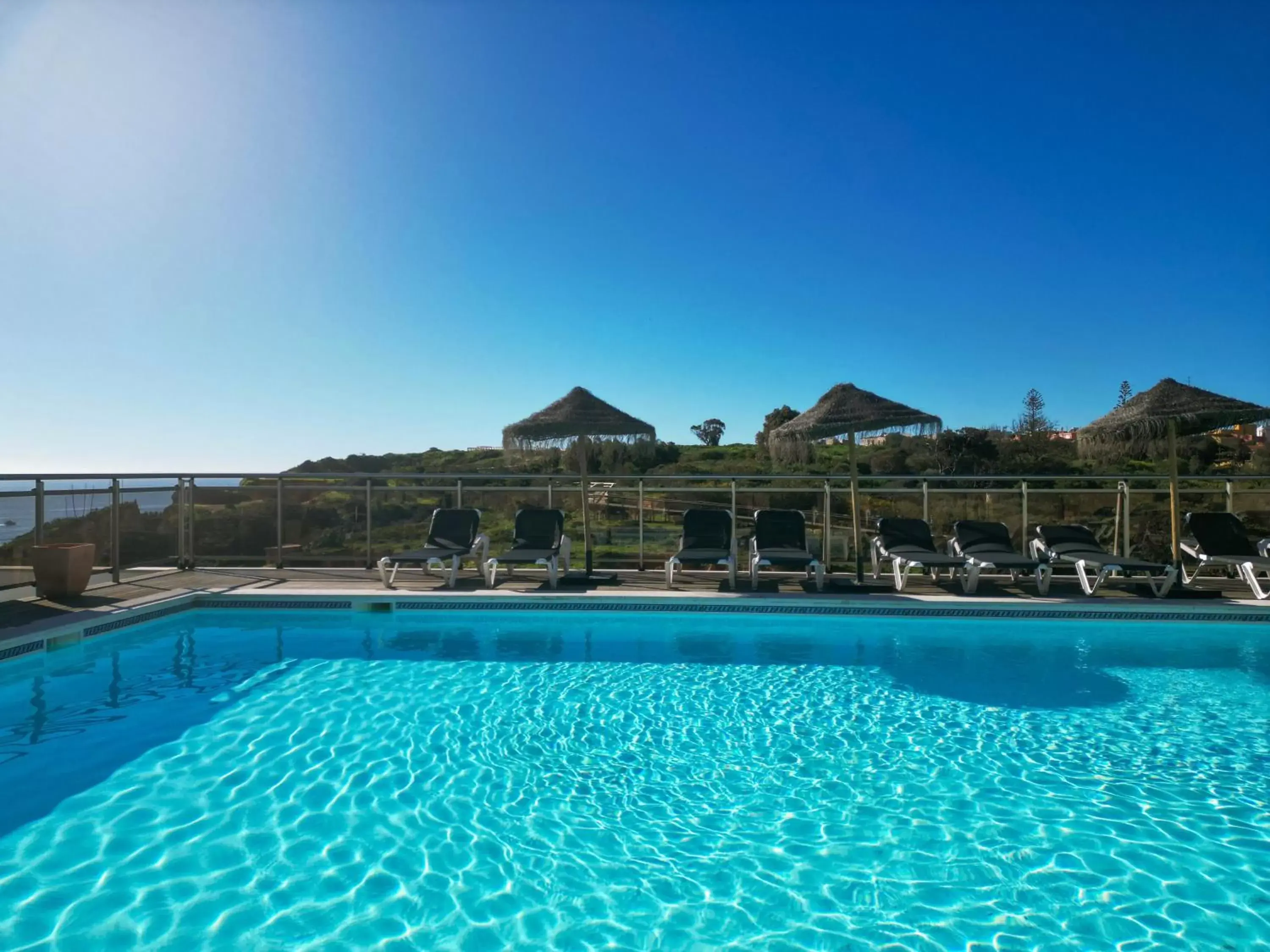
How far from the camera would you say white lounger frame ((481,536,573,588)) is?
23.5 ft

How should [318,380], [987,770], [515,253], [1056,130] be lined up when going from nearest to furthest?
[987,770] → [1056,130] → [515,253] → [318,380]

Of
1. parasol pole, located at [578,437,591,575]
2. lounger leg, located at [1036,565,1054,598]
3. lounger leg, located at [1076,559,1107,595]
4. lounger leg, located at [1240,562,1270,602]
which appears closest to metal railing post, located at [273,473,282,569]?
parasol pole, located at [578,437,591,575]

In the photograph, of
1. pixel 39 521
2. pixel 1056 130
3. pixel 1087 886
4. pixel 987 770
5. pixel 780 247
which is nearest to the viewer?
pixel 1087 886

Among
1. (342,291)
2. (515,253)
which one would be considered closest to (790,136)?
(515,253)

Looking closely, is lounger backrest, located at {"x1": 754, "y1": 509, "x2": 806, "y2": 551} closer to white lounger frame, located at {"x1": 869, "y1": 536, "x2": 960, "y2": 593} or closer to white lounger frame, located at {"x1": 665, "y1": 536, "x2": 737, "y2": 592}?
white lounger frame, located at {"x1": 665, "y1": 536, "x2": 737, "y2": 592}

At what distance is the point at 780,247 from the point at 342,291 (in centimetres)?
819

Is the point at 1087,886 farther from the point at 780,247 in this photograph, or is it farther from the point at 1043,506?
the point at 780,247

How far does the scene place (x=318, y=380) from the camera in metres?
24.1

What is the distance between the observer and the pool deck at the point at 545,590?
6188 mm

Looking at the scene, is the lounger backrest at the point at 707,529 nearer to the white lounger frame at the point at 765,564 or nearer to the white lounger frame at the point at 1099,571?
the white lounger frame at the point at 765,564

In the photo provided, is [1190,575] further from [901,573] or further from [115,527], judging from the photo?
[115,527]

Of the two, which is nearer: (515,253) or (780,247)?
(515,253)

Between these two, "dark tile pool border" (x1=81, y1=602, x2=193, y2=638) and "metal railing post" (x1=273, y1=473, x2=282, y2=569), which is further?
"metal railing post" (x1=273, y1=473, x2=282, y2=569)

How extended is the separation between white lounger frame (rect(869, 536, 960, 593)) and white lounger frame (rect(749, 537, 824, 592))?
70 cm
